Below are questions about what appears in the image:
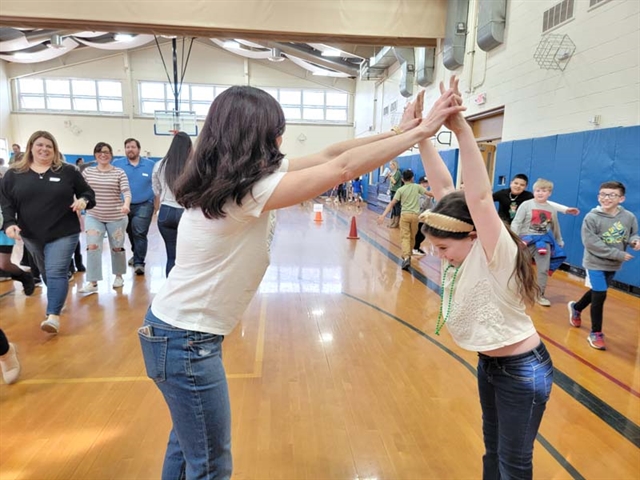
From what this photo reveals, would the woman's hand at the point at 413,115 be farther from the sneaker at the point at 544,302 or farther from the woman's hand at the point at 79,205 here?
the sneaker at the point at 544,302

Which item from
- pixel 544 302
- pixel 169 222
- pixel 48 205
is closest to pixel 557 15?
pixel 544 302

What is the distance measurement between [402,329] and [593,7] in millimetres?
5755

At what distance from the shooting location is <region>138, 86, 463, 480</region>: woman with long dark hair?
1.19 metres

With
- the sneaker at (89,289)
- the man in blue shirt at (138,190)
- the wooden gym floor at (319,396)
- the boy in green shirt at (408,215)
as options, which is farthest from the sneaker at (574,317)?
the sneaker at (89,289)

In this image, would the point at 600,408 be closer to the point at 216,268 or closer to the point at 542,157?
the point at 216,268

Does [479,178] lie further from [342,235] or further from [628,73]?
[342,235]

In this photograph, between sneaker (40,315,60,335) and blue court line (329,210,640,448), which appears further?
sneaker (40,315,60,335)

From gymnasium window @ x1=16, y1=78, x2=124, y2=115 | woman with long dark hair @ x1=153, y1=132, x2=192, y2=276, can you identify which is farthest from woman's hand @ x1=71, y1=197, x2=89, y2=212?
gymnasium window @ x1=16, y1=78, x2=124, y2=115

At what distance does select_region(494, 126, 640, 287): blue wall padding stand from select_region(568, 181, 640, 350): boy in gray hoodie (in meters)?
2.13

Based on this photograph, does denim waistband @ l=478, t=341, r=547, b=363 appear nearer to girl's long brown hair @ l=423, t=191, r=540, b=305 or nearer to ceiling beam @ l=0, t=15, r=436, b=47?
girl's long brown hair @ l=423, t=191, r=540, b=305

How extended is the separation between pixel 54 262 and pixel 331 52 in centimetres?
1693

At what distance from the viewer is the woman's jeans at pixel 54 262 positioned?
141 inches

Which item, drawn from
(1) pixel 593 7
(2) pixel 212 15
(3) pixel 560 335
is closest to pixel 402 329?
(3) pixel 560 335

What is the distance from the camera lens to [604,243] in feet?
12.2
